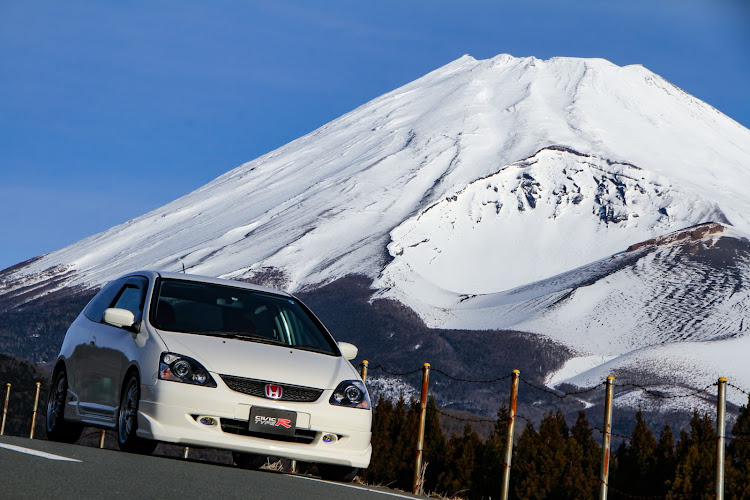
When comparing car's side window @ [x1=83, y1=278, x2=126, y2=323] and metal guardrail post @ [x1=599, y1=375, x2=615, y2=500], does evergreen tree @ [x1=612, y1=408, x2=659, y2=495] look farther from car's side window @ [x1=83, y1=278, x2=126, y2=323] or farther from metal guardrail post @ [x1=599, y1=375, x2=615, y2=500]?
car's side window @ [x1=83, y1=278, x2=126, y2=323]

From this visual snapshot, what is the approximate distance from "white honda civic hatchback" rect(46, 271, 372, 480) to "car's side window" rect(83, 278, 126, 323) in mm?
242

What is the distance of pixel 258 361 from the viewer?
8.88 m

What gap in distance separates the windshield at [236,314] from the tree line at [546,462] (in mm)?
5549

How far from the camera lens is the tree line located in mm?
16672

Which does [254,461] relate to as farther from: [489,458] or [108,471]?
[489,458]

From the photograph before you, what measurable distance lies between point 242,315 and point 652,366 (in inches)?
6987

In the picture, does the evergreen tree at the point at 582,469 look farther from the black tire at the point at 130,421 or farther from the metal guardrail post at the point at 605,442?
the black tire at the point at 130,421

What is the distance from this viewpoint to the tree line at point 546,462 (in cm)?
1667

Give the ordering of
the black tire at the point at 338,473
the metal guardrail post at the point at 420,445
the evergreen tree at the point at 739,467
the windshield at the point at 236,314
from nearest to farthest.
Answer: the black tire at the point at 338,473
the windshield at the point at 236,314
the metal guardrail post at the point at 420,445
the evergreen tree at the point at 739,467

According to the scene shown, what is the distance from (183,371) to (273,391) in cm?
69

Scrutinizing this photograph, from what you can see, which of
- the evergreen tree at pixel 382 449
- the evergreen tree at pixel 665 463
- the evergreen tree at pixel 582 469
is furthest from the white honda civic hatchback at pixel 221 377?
the evergreen tree at pixel 582 469

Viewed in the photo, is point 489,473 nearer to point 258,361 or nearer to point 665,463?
point 665,463

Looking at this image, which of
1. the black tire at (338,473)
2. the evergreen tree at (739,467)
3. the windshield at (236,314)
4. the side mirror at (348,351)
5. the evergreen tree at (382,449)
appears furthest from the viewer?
the evergreen tree at (382,449)

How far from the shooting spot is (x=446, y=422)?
137125mm
